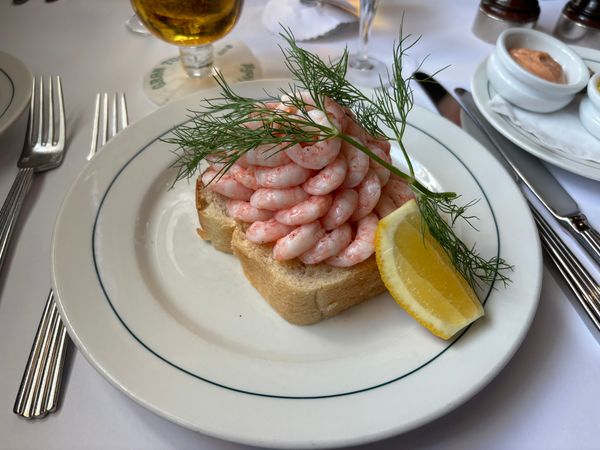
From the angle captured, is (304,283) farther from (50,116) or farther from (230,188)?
(50,116)

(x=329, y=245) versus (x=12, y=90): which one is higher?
(x=329, y=245)

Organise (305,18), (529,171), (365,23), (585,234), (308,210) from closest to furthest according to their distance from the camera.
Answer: (308,210)
(585,234)
(529,171)
(365,23)
(305,18)

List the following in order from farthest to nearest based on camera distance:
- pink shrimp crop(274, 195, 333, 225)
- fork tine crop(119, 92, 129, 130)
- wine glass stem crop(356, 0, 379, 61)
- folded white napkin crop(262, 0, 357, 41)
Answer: folded white napkin crop(262, 0, 357, 41)
wine glass stem crop(356, 0, 379, 61)
fork tine crop(119, 92, 129, 130)
pink shrimp crop(274, 195, 333, 225)

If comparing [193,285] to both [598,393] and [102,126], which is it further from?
[598,393]

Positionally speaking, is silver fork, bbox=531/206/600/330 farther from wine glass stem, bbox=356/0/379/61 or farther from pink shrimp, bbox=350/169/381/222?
wine glass stem, bbox=356/0/379/61

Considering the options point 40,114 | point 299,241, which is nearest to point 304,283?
point 299,241

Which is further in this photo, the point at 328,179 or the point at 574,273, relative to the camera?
the point at 574,273

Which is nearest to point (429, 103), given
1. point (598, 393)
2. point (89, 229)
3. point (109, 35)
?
point (598, 393)

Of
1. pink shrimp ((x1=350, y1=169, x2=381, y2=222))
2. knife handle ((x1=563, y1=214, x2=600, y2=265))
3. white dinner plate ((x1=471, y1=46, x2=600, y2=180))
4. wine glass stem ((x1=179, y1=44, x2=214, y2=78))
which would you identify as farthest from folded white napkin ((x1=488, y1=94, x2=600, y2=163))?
wine glass stem ((x1=179, y1=44, x2=214, y2=78))
